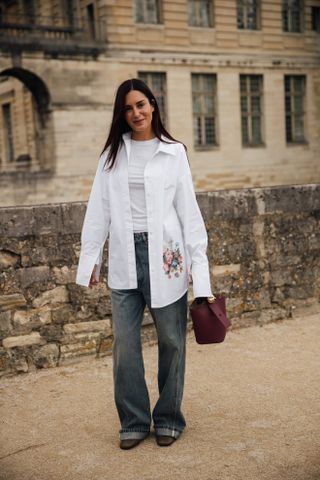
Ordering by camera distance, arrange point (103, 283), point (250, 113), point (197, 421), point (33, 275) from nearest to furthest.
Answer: point (197, 421), point (33, 275), point (103, 283), point (250, 113)

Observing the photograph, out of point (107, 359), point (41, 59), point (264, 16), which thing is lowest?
point (107, 359)

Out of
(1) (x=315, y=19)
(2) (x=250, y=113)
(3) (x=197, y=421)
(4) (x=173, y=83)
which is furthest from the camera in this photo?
(1) (x=315, y=19)

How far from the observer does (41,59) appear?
827 inches

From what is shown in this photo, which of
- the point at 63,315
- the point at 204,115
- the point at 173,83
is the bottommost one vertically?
the point at 63,315

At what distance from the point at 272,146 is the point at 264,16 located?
4.44 meters

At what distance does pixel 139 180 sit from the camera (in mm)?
3824

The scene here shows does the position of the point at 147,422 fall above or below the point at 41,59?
below

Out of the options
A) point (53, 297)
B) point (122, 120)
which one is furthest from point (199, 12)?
point (122, 120)

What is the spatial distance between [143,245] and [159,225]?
14 centimetres

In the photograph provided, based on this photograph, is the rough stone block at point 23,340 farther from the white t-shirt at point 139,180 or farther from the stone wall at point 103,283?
the white t-shirt at point 139,180

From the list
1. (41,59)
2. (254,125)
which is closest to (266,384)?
(41,59)

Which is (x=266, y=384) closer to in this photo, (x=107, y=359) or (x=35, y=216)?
(x=107, y=359)

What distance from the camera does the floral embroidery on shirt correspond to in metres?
3.84

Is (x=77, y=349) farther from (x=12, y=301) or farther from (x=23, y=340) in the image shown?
(x=12, y=301)
